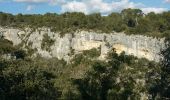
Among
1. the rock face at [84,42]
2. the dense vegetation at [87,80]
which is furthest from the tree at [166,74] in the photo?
the rock face at [84,42]

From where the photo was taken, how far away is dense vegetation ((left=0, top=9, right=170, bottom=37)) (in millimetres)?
105875

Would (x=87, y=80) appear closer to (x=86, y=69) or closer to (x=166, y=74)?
(x=86, y=69)

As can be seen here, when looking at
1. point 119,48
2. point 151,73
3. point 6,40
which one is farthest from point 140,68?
point 6,40

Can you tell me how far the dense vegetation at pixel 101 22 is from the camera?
10588 centimetres

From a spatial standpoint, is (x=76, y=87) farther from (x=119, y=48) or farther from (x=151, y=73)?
(x=119, y=48)

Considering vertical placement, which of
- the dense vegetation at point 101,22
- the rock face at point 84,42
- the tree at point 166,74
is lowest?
the tree at point 166,74

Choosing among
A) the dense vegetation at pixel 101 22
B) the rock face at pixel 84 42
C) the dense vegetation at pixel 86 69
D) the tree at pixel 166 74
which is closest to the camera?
the dense vegetation at pixel 86 69

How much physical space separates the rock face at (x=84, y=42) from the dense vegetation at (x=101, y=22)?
1.82 m

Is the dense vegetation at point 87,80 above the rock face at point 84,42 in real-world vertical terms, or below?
below

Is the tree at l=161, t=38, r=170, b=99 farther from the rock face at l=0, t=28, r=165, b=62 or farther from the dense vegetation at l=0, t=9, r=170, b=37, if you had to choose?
the dense vegetation at l=0, t=9, r=170, b=37

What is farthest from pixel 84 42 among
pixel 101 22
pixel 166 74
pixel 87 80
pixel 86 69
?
pixel 87 80

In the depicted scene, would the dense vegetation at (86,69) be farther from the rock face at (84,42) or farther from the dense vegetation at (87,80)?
the rock face at (84,42)

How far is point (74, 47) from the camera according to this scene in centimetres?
10450

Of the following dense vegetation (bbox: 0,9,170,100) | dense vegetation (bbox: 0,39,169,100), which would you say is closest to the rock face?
dense vegetation (bbox: 0,9,170,100)
